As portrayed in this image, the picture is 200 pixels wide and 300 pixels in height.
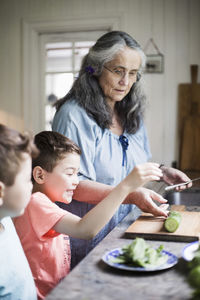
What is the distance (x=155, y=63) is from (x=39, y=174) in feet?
9.59

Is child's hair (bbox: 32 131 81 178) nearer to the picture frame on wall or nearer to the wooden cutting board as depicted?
the wooden cutting board

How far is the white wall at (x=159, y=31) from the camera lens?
3975 mm

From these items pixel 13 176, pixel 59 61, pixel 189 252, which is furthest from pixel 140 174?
pixel 59 61

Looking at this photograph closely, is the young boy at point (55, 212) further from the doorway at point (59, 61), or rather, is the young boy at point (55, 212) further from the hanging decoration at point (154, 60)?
the doorway at point (59, 61)

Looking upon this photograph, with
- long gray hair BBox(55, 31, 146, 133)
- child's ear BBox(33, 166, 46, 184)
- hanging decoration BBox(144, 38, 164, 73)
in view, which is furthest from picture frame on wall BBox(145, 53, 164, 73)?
child's ear BBox(33, 166, 46, 184)

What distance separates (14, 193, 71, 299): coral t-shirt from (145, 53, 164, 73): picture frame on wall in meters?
2.99

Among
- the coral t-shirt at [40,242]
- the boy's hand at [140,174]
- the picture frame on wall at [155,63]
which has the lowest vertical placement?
the coral t-shirt at [40,242]

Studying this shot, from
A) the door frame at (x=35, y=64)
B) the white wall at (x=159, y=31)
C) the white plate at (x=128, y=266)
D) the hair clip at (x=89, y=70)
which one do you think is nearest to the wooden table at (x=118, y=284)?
the white plate at (x=128, y=266)

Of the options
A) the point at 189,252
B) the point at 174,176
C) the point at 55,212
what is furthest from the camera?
the point at 174,176

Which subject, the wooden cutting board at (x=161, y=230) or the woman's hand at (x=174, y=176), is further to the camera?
the woman's hand at (x=174, y=176)

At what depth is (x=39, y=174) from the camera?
1.37 meters

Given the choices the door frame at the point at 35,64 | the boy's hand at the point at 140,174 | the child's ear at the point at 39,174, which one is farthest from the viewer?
the door frame at the point at 35,64

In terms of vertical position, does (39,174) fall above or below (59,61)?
below

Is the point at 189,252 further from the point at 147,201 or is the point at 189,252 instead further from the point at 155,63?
the point at 155,63
